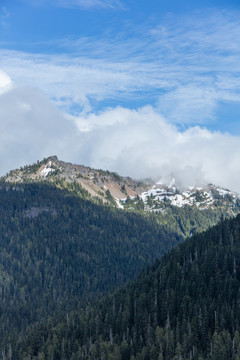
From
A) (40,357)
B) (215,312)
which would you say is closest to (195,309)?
(215,312)

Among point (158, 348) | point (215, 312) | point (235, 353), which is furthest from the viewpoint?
point (215, 312)

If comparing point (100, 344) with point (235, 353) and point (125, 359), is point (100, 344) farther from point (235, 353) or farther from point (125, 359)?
point (235, 353)

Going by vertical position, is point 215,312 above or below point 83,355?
above

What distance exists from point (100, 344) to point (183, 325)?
3106 centimetres

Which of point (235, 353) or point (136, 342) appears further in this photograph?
point (136, 342)

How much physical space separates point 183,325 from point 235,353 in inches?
1114

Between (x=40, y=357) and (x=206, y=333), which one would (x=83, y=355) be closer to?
(x=40, y=357)

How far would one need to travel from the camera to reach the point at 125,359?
7244 inches

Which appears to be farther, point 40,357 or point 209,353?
point 40,357

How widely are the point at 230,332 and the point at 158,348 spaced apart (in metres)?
26.0

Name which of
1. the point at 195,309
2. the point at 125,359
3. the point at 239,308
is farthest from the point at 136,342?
the point at 239,308

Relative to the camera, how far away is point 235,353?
16575 cm

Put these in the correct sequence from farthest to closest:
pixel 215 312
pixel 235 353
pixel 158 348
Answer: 1. pixel 215 312
2. pixel 158 348
3. pixel 235 353

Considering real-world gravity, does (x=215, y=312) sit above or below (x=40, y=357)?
above
